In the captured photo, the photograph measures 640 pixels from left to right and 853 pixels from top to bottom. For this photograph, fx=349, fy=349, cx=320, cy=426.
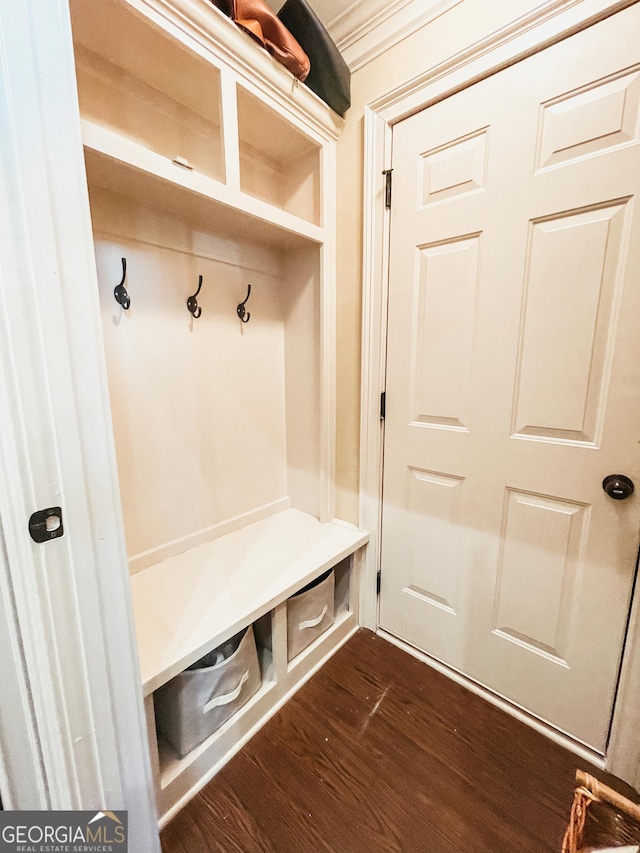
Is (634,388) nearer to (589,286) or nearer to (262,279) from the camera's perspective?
(589,286)

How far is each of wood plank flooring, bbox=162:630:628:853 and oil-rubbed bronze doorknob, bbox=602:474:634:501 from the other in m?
0.93

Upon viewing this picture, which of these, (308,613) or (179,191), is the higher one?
(179,191)

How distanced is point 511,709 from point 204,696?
3.76ft

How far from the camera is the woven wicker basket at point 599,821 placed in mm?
631

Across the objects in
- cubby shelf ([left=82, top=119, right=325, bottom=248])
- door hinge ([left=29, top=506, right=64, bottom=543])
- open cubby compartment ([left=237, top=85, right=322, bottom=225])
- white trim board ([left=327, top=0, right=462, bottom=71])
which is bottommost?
door hinge ([left=29, top=506, right=64, bottom=543])

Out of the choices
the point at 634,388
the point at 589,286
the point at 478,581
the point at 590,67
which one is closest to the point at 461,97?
the point at 590,67

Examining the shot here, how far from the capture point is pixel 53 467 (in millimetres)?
648

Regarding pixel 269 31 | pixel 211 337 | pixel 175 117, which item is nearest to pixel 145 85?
pixel 175 117

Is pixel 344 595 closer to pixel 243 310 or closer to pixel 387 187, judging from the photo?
pixel 243 310

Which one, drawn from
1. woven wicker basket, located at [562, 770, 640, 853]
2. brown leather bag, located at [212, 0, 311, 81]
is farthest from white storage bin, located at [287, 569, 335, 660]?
brown leather bag, located at [212, 0, 311, 81]

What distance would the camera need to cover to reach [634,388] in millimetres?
999

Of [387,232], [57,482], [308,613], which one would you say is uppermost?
[387,232]

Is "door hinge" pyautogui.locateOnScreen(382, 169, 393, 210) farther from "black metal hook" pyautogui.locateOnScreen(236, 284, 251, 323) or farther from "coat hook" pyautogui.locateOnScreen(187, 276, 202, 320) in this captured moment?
"coat hook" pyautogui.locateOnScreen(187, 276, 202, 320)

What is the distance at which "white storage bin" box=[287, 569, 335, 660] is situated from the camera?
1.42 metres
